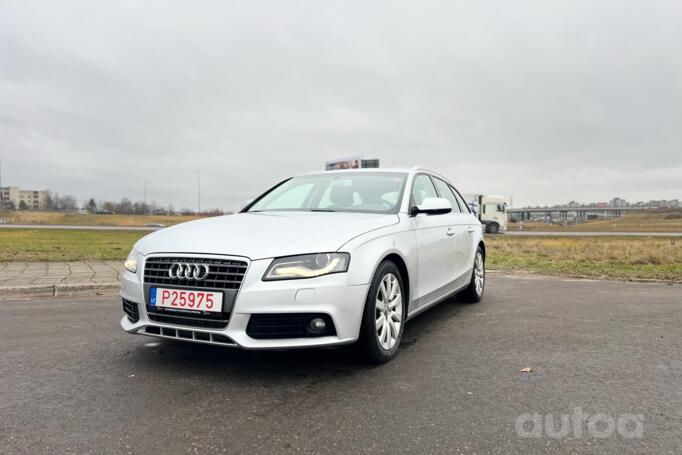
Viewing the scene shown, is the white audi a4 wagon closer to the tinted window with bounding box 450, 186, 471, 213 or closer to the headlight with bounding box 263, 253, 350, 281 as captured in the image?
the headlight with bounding box 263, 253, 350, 281

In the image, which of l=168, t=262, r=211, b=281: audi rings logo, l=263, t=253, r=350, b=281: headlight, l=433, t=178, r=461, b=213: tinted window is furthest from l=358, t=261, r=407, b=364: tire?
l=433, t=178, r=461, b=213: tinted window

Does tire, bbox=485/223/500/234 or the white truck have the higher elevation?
the white truck

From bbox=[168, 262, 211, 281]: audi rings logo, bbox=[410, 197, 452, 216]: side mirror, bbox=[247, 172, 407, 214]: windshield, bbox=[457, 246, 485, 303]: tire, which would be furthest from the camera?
bbox=[457, 246, 485, 303]: tire

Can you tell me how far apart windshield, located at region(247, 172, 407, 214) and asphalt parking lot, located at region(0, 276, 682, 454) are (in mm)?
1309

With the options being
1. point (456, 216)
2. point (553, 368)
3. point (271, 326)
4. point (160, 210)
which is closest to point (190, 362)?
point (271, 326)

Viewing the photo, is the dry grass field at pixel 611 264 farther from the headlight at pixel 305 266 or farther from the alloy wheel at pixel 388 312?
the headlight at pixel 305 266

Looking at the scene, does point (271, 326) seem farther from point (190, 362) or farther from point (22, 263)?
point (22, 263)

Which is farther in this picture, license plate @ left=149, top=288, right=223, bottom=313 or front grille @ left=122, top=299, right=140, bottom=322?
front grille @ left=122, top=299, right=140, bottom=322

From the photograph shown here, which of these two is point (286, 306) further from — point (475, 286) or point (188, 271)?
point (475, 286)

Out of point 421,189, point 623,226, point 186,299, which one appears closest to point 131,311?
Answer: point 186,299

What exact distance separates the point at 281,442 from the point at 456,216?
3970 millimetres

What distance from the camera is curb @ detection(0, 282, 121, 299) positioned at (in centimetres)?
710

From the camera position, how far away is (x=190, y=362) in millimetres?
3836

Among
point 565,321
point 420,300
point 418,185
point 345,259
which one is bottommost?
point 565,321
